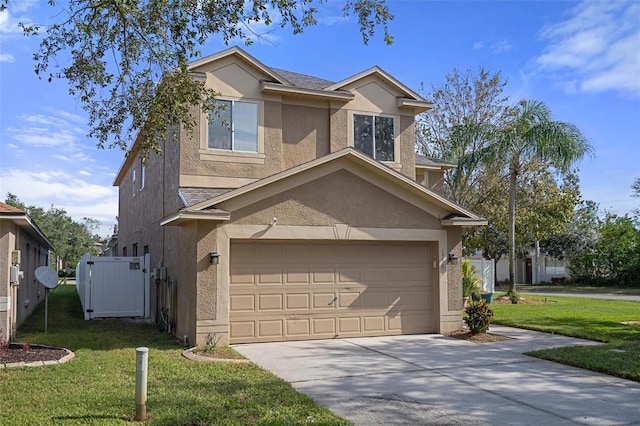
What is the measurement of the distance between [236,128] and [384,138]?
189 inches

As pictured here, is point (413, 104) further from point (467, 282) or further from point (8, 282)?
point (8, 282)

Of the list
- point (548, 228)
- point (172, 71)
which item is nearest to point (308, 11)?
point (172, 71)

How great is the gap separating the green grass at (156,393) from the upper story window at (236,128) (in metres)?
5.56

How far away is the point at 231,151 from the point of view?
14578mm

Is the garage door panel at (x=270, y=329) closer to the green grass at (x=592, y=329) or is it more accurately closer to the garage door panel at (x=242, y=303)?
the garage door panel at (x=242, y=303)

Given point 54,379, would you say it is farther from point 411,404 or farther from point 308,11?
point 308,11

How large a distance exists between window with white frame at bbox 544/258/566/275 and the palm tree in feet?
92.1

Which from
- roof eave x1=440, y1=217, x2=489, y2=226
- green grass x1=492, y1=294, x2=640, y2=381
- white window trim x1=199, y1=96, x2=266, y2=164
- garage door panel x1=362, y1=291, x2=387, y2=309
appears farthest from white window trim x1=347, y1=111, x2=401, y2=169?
green grass x1=492, y1=294, x2=640, y2=381

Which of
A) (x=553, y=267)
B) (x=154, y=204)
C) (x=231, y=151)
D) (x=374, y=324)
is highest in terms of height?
(x=231, y=151)

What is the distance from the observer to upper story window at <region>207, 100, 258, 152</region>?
14453 millimetres

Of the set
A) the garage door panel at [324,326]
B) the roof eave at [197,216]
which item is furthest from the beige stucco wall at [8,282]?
the garage door panel at [324,326]

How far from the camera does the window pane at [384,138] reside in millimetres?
16906

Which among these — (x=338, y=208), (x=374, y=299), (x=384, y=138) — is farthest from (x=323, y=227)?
(x=384, y=138)

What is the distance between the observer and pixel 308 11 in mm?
9141
